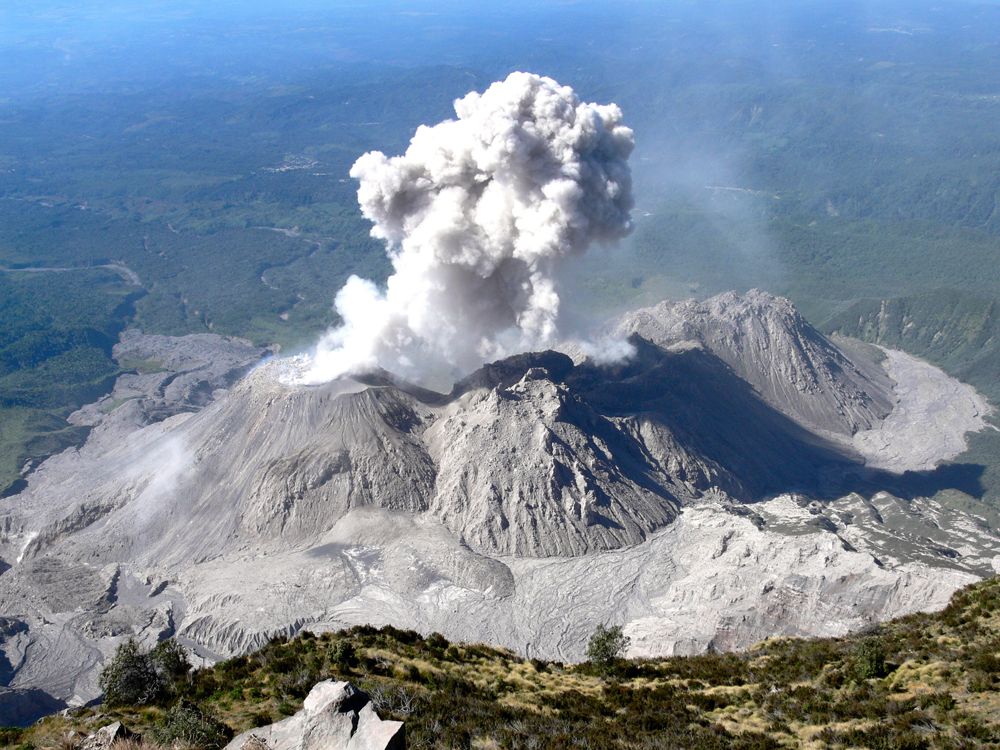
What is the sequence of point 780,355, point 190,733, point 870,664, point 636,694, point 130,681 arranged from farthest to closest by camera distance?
point 780,355
point 130,681
point 636,694
point 870,664
point 190,733

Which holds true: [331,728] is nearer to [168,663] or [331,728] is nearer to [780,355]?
[168,663]

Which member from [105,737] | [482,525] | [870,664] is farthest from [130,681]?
[482,525]

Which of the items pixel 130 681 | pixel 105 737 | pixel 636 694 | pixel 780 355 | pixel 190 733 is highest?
pixel 105 737

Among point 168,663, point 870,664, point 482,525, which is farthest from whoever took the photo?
point 482,525

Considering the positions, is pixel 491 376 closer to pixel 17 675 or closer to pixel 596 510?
pixel 596 510

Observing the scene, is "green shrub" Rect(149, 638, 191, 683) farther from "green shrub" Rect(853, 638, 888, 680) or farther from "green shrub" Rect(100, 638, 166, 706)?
"green shrub" Rect(853, 638, 888, 680)

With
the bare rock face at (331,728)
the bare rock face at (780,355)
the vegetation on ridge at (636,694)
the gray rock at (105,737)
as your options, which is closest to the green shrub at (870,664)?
the vegetation on ridge at (636,694)

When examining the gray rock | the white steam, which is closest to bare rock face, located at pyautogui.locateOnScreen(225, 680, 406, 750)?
the gray rock
